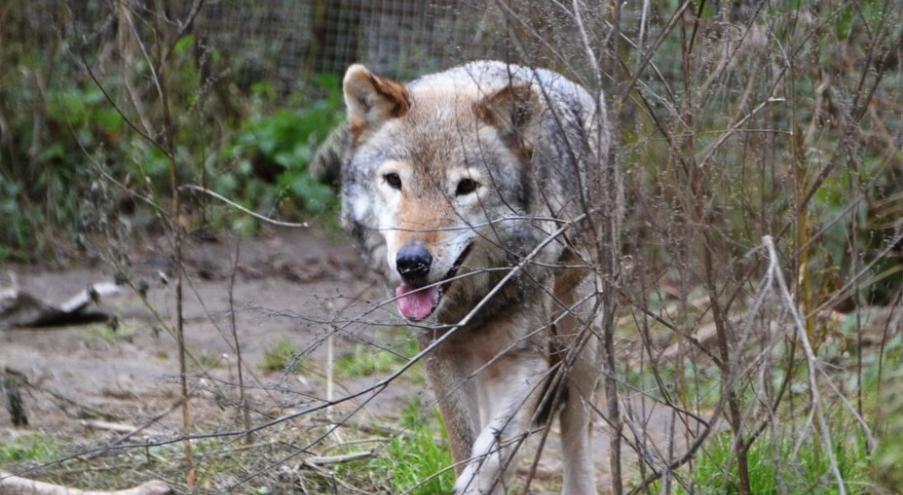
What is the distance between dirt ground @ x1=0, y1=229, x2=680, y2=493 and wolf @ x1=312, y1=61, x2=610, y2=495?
0.23m

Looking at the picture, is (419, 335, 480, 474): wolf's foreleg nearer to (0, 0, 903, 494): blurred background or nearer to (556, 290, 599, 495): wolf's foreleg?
(0, 0, 903, 494): blurred background

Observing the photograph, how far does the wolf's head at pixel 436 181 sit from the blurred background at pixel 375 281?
22 centimetres

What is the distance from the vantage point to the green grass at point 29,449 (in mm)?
5078

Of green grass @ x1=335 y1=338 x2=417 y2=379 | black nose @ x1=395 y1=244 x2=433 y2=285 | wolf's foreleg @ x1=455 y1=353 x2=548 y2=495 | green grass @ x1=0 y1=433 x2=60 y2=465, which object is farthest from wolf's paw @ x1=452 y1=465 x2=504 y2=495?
green grass @ x1=335 y1=338 x2=417 y2=379

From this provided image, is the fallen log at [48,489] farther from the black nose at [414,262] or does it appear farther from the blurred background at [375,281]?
the black nose at [414,262]

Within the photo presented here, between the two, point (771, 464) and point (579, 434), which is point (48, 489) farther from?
point (771, 464)

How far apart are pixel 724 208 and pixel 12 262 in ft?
22.0

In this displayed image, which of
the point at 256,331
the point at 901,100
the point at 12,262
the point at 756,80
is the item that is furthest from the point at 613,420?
the point at 12,262

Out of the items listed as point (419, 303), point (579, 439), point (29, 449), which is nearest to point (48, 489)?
point (29, 449)

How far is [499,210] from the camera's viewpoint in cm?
456

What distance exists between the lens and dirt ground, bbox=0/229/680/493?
4578 millimetres

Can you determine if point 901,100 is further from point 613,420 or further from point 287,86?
point 287,86

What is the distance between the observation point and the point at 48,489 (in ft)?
14.5

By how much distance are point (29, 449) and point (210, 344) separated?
7.23ft
